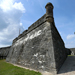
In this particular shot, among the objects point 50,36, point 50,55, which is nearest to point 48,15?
point 50,36

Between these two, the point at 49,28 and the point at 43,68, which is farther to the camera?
the point at 49,28

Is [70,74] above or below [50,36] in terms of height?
below

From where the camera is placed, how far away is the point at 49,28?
5.90 metres

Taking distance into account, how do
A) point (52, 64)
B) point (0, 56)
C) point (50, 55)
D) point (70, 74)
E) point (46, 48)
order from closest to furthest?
point (70, 74) < point (52, 64) < point (50, 55) < point (46, 48) < point (0, 56)

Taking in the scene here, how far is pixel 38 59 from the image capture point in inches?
218

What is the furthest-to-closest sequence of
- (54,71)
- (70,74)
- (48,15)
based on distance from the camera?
(48,15) → (54,71) → (70,74)

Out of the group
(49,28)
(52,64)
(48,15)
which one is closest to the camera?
(52,64)

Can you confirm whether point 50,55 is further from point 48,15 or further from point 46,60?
point 48,15

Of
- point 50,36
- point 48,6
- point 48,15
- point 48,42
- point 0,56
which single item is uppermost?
point 48,6

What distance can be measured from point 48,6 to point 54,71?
6.14 metres

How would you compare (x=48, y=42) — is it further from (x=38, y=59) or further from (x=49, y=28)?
(x=38, y=59)

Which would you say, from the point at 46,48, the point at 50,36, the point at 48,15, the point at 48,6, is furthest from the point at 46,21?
the point at 46,48

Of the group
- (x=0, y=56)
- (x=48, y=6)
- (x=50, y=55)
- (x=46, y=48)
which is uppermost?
(x=48, y=6)

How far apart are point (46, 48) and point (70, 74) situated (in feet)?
7.72
